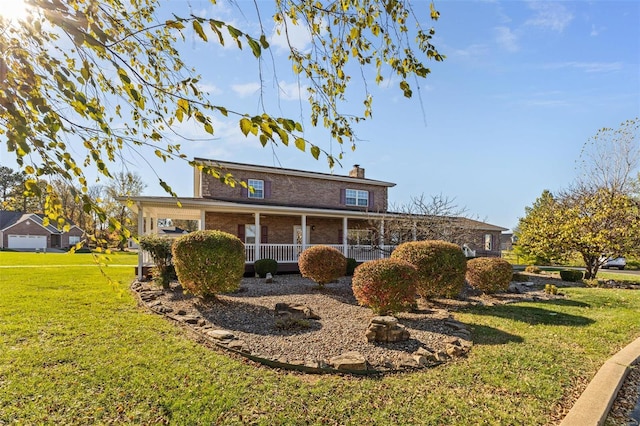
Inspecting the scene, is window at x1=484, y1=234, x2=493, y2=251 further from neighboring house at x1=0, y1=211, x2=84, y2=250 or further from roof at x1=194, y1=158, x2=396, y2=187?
neighboring house at x1=0, y1=211, x2=84, y2=250

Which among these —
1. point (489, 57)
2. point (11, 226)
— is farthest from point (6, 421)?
point (11, 226)

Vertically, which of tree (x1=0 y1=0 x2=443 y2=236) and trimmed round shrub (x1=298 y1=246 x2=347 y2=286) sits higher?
tree (x1=0 y1=0 x2=443 y2=236)

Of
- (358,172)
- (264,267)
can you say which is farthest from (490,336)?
(358,172)

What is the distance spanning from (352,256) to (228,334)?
12.7 m

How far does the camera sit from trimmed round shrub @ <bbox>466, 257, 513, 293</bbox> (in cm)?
1048

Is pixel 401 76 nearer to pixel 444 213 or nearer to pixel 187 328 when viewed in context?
pixel 187 328

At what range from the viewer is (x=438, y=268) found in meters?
9.05

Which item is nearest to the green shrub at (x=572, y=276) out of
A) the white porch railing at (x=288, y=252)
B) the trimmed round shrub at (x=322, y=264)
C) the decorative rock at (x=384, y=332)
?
the white porch railing at (x=288, y=252)

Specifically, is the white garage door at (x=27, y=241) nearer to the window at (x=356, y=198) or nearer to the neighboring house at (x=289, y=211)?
the neighboring house at (x=289, y=211)

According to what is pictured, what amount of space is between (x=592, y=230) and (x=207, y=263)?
16696 mm

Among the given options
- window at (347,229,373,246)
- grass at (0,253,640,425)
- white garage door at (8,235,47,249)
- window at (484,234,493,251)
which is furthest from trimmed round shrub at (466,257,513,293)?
white garage door at (8,235,47,249)

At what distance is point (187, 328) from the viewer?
6641 millimetres

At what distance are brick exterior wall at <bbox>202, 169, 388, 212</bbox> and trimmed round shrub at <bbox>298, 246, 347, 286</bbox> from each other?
6869mm

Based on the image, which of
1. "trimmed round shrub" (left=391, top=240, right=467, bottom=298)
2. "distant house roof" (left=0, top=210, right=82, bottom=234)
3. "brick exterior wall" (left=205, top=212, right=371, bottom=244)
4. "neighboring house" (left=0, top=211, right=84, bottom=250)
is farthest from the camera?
"distant house roof" (left=0, top=210, right=82, bottom=234)
